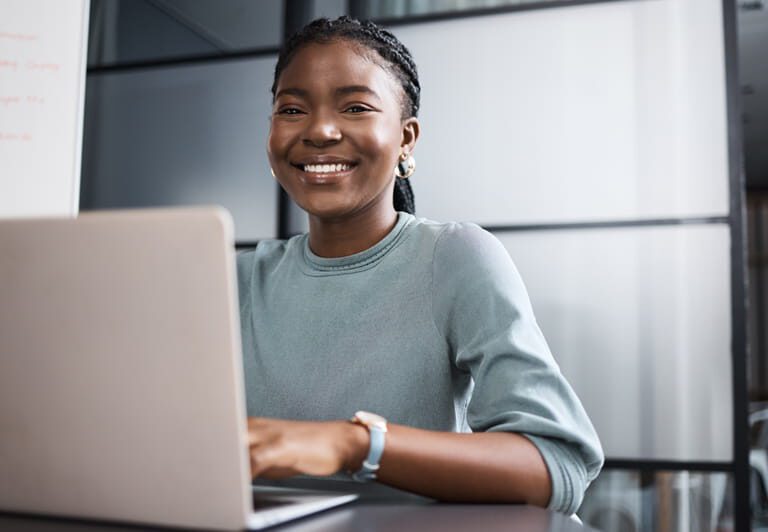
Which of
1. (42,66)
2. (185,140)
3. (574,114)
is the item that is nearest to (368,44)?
(42,66)

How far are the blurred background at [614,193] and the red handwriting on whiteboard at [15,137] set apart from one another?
1365mm

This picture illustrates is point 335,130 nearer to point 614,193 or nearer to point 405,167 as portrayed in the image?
point 405,167

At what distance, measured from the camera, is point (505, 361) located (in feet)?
2.84

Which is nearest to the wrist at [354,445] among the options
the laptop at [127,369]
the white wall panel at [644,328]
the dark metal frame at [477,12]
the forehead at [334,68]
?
the laptop at [127,369]

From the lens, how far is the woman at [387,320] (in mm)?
748

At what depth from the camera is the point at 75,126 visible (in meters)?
1.37

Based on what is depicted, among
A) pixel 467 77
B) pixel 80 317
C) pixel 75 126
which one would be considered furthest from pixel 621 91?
pixel 80 317

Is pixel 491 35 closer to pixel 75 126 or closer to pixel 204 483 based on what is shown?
pixel 75 126

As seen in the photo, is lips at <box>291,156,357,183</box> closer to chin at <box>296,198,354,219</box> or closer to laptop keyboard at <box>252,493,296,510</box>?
chin at <box>296,198,354,219</box>

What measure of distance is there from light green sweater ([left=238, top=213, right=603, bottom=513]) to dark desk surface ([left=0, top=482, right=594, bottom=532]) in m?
0.11

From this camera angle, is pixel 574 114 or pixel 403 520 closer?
pixel 403 520

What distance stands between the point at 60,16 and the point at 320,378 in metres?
0.78

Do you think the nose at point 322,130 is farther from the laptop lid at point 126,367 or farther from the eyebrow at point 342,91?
the laptop lid at point 126,367

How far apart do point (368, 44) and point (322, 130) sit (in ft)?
0.50
